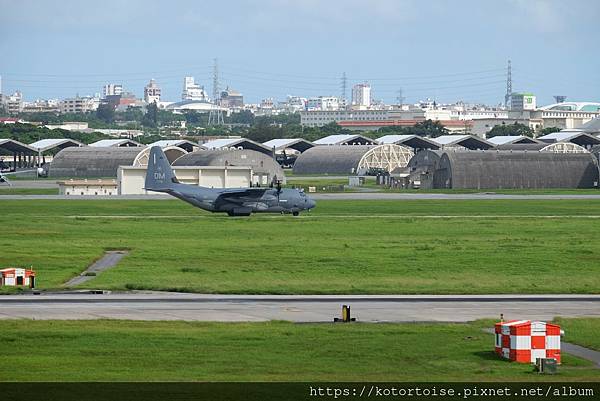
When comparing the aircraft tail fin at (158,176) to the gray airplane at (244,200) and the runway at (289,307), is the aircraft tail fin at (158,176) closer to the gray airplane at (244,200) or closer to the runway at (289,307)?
the gray airplane at (244,200)

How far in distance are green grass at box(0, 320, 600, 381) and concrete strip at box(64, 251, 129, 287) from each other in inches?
575

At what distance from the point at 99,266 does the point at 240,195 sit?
39.2 meters

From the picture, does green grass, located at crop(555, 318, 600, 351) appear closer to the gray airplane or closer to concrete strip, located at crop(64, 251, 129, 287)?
concrete strip, located at crop(64, 251, 129, 287)

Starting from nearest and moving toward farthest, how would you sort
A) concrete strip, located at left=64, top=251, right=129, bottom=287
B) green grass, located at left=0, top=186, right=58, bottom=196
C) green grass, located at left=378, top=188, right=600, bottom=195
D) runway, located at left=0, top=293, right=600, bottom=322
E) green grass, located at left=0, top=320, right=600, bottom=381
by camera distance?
green grass, located at left=0, top=320, right=600, bottom=381, runway, located at left=0, top=293, right=600, bottom=322, concrete strip, located at left=64, top=251, right=129, bottom=287, green grass, located at left=0, top=186, right=58, bottom=196, green grass, located at left=378, top=188, right=600, bottom=195

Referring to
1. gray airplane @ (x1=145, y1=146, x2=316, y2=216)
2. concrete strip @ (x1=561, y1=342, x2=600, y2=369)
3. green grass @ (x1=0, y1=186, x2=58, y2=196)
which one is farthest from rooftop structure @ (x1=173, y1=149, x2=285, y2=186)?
concrete strip @ (x1=561, y1=342, x2=600, y2=369)

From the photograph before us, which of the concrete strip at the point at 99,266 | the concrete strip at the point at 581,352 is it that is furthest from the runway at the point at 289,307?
the concrete strip at the point at 581,352

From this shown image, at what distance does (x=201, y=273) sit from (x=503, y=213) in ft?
172

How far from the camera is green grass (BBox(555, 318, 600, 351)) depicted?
121ft

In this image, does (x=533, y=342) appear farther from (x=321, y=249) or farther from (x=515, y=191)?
(x=515, y=191)

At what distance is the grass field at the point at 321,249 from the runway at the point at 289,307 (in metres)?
2.56


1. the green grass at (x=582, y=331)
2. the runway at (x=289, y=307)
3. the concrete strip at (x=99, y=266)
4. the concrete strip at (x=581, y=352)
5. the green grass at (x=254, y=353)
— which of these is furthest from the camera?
the concrete strip at (x=99, y=266)

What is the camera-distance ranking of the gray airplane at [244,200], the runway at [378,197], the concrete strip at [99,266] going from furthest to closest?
1. the runway at [378,197]
2. the gray airplane at [244,200]
3. the concrete strip at [99,266]

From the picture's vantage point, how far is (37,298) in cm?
4788

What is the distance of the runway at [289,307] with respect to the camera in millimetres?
42656
